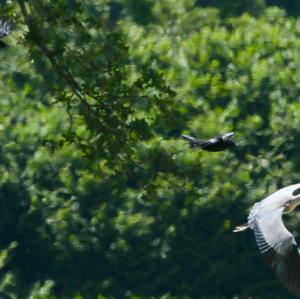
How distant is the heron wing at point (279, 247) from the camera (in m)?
12.7

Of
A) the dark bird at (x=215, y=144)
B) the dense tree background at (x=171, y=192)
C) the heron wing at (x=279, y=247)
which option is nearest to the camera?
the heron wing at (x=279, y=247)

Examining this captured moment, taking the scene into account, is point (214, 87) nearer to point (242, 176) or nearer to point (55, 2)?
point (242, 176)

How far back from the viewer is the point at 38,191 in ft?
81.4

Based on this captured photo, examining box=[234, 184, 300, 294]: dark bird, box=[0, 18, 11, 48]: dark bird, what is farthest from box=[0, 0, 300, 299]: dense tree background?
box=[234, 184, 300, 294]: dark bird

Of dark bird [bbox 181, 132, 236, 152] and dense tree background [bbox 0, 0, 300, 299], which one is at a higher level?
dark bird [bbox 181, 132, 236, 152]

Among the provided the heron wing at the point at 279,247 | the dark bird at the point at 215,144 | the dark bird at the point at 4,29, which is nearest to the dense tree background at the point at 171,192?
the dark bird at the point at 4,29

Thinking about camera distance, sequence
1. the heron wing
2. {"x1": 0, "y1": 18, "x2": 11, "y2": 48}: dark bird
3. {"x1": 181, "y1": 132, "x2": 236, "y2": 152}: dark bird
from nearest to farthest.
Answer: the heron wing
{"x1": 181, "y1": 132, "x2": 236, "y2": 152}: dark bird
{"x1": 0, "y1": 18, "x2": 11, "y2": 48}: dark bird

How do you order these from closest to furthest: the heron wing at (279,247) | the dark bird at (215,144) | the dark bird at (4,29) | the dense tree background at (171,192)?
1. the heron wing at (279,247)
2. the dark bird at (215,144)
3. the dark bird at (4,29)
4. the dense tree background at (171,192)

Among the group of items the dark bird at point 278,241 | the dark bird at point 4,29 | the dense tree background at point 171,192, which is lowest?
the dense tree background at point 171,192

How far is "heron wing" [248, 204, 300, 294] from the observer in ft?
41.7

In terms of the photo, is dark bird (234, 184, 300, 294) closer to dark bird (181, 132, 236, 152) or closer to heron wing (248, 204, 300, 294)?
heron wing (248, 204, 300, 294)

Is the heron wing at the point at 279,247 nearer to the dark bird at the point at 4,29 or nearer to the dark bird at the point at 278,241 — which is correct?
the dark bird at the point at 278,241

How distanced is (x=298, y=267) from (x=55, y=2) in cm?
349

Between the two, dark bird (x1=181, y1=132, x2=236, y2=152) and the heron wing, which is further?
dark bird (x1=181, y1=132, x2=236, y2=152)
